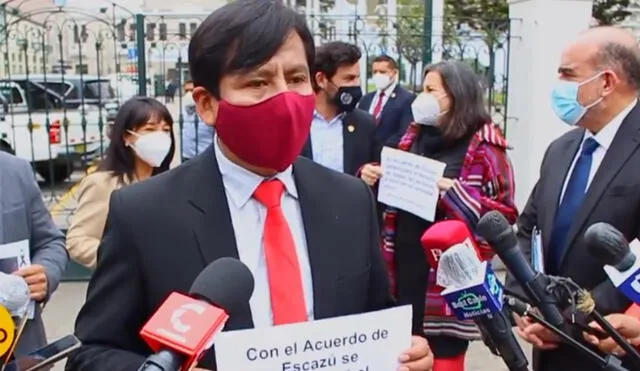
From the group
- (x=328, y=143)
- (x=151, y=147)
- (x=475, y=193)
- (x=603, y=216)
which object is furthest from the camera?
(x=328, y=143)

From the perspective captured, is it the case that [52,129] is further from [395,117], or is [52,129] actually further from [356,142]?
[356,142]

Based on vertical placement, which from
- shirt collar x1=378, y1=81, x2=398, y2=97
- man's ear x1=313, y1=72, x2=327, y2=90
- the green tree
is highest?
the green tree

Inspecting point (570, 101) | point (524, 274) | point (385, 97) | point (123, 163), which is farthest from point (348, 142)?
point (524, 274)

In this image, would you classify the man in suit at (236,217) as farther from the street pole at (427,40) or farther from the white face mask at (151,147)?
the street pole at (427,40)

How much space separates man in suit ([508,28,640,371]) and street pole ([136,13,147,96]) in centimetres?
440

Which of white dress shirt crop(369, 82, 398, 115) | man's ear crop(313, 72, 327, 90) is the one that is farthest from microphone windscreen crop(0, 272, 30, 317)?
white dress shirt crop(369, 82, 398, 115)

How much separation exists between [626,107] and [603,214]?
0.47 m

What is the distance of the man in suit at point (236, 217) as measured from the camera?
167 cm

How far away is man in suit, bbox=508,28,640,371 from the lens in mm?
2738

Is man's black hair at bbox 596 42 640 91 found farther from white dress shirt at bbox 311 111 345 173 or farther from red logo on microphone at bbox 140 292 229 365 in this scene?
red logo on microphone at bbox 140 292 229 365

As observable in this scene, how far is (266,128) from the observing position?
1.68 m

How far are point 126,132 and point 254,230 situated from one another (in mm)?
2204

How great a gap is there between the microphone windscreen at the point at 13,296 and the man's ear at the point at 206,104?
0.54m

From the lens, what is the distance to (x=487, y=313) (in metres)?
1.69
